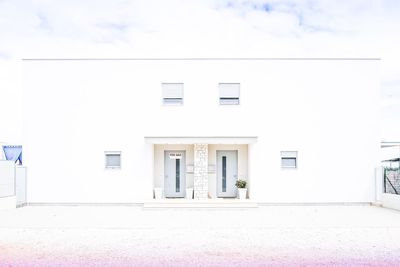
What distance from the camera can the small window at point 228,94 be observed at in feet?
56.5

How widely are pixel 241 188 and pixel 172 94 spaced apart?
5.28m

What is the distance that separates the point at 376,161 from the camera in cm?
1723

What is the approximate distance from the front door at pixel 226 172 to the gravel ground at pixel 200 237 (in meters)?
2.65

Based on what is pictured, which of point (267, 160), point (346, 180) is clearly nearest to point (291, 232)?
point (267, 160)

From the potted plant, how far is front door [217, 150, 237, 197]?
777 mm

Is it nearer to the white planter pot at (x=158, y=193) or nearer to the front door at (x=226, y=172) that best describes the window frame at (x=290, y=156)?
the front door at (x=226, y=172)

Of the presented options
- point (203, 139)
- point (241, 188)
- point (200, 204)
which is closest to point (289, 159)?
point (241, 188)

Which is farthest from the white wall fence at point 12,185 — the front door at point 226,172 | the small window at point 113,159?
the front door at point 226,172

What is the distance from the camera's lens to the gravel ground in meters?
7.76

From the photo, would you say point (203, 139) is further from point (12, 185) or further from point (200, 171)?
point (12, 185)

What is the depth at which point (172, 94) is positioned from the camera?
679 inches

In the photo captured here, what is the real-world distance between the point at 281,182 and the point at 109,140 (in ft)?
26.0

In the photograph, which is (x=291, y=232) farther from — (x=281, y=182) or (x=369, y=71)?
(x=369, y=71)

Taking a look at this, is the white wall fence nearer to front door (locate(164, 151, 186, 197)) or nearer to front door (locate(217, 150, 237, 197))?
front door (locate(164, 151, 186, 197))
